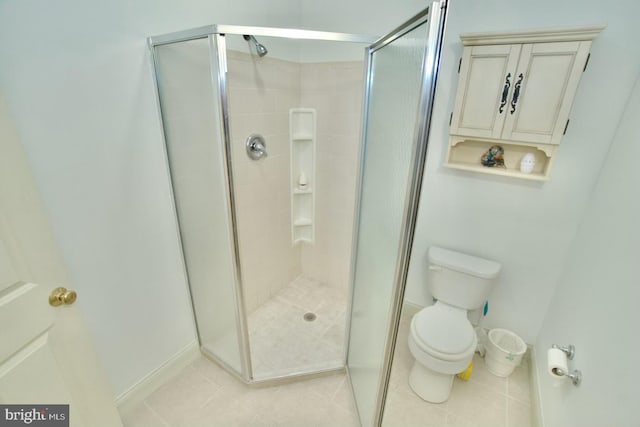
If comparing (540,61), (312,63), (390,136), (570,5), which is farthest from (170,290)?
(570,5)

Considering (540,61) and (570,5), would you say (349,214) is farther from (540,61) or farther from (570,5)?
(570,5)

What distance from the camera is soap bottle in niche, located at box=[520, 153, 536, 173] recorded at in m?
1.52

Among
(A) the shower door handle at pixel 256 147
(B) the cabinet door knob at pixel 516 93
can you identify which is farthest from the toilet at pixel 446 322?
(A) the shower door handle at pixel 256 147

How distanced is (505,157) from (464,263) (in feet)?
2.11

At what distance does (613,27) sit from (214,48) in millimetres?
1644

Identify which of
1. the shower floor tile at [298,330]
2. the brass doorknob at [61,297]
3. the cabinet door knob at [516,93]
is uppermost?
the cabinet door knob at [516,93]

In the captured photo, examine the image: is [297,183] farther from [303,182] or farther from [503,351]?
[503,351]

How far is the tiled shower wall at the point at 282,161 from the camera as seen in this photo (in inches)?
68.5

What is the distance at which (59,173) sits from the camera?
1.06 meters

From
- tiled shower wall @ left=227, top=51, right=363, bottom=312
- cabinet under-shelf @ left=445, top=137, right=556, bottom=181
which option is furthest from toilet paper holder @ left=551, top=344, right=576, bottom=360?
tiled shower wall @ left=227, top=51, right=363, bottom=312

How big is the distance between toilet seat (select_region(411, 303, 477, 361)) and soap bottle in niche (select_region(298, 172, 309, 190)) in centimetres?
118

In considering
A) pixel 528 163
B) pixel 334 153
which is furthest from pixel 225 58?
pixel 528 163

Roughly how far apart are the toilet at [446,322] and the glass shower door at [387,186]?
35 centimetres

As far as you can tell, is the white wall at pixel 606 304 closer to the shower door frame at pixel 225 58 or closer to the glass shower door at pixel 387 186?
the glass shower door at pixel 387 186
